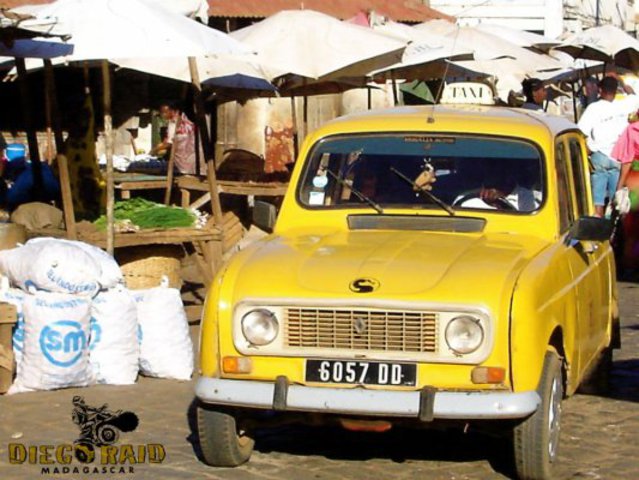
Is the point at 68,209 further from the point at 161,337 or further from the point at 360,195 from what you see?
the point at 360,195

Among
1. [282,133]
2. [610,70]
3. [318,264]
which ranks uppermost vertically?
[318,264]

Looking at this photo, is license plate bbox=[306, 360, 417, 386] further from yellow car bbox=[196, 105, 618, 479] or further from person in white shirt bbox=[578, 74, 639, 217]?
person in white shirt bbox=[578, 74, 639, 217]

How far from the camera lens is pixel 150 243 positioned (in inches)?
432

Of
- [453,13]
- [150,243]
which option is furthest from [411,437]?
[453,13]

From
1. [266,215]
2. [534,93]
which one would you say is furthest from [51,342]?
[534,93]

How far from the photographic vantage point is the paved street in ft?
22.6

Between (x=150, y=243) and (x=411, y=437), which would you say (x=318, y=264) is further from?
(x=150, y=243)

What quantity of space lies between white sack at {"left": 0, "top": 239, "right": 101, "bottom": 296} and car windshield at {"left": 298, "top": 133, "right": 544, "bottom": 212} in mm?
1756

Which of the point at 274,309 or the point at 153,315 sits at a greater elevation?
the point at 274,309

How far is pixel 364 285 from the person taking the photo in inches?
254

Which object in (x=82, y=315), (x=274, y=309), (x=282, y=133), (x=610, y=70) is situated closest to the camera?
(x=274, y=309)

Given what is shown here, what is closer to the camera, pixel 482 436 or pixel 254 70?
pixel 482 436

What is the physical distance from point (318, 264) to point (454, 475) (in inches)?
48.6

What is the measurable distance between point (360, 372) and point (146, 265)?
515 cm
